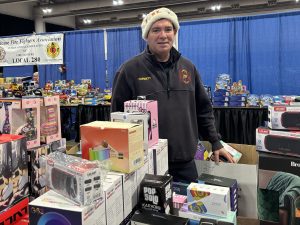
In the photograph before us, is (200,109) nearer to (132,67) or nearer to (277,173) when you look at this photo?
(132,67)

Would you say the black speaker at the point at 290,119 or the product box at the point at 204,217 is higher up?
the black speaker at the point at 290,119

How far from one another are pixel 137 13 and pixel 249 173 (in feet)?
28.0

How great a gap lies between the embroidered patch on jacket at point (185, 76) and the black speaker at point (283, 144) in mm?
795

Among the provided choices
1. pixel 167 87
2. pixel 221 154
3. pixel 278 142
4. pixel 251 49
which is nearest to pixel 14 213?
pixel 167 87

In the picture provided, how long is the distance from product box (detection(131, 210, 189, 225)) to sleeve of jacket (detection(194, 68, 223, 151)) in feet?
3.28

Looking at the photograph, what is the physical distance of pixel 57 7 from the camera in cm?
855

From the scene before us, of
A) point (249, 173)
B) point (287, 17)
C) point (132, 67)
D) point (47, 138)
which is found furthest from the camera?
point (287, 17)

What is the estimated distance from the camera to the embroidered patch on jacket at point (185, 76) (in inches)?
73.6

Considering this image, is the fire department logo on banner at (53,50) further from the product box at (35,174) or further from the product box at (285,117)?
the product box at (35,174)

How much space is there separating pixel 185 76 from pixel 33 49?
4121 millimetres

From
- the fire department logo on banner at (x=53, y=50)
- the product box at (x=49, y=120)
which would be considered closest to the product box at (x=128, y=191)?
the product box at (x=49, y=120)

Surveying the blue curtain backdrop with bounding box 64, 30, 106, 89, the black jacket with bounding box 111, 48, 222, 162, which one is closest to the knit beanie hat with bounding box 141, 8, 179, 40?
the black jacket with bounding box 111, 48, 222, 162

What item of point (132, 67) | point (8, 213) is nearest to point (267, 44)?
point (132, 67)

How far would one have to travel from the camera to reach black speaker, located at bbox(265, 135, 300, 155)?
2.13 meters
